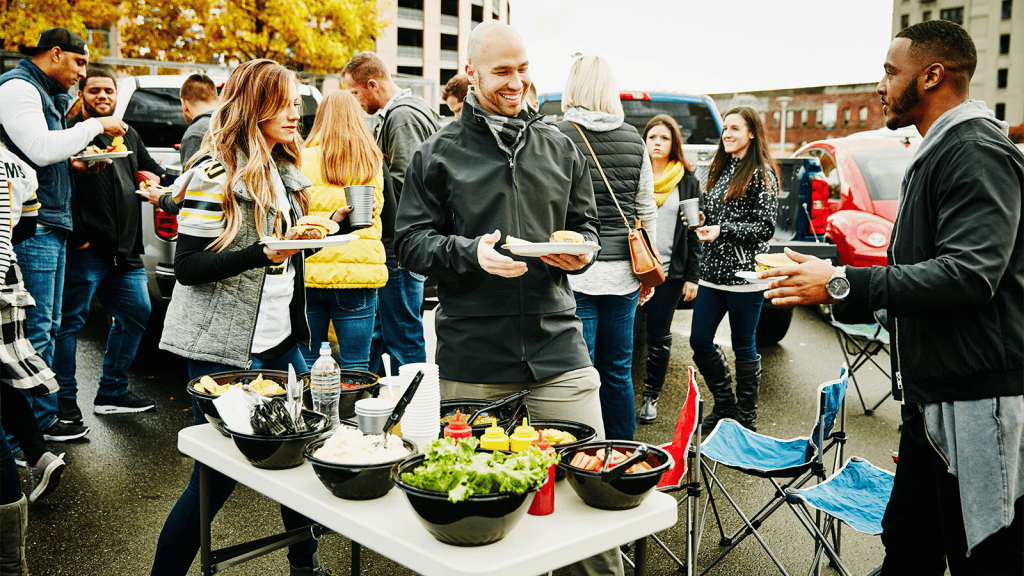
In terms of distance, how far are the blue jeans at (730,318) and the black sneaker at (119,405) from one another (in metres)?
3.90

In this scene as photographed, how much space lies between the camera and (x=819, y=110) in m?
63.6

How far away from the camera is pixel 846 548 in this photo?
3725 millimetres

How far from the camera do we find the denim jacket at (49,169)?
4477 millimetres

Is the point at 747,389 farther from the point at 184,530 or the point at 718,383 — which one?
the point at 184,530

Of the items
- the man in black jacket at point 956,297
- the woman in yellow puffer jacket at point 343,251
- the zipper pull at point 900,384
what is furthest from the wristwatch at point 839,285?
the woman in yellow puffer jacket at point 343,251

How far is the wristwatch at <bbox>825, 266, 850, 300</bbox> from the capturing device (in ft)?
7.41

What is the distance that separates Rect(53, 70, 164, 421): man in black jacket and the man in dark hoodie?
159 centimetres

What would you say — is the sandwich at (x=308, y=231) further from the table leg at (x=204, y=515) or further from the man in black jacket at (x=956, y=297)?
the man in black jacket at (x=956, y=297)

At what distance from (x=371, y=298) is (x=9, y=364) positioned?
74.3 inches

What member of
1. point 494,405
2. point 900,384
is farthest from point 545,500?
point 900,384

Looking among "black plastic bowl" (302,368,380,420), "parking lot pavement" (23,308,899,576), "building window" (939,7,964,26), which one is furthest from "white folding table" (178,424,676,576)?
"building window" (939,7,964,26)

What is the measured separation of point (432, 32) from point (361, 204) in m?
58.5

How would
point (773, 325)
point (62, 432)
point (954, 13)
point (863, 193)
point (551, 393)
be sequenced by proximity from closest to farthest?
1. point (551, 393)
2. point (62, 432)
3. point (773, 325)
4. point (863, 193)
5. point (954, 13)

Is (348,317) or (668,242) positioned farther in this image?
(668,242)
